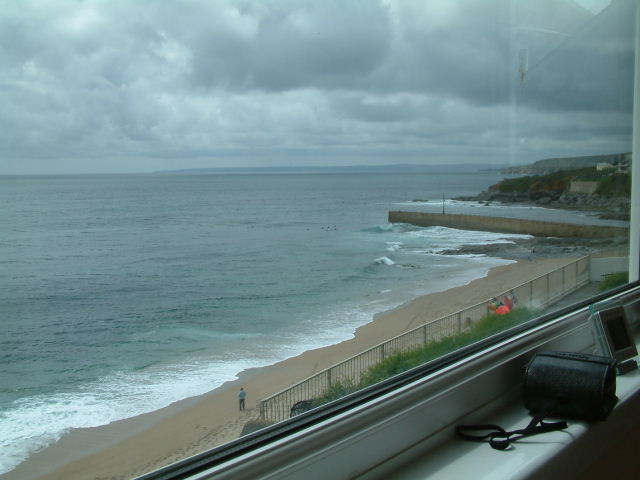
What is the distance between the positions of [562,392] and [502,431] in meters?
0.18

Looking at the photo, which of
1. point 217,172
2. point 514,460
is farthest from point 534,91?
point 514,460

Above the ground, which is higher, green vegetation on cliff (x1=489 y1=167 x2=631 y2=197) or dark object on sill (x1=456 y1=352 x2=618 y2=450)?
green vegetation on cliff (x1=489 y1=167 x2=631 y2=197)

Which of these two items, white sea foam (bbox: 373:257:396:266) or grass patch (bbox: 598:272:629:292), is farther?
white sea foam (bbox: 373:257:396:266)

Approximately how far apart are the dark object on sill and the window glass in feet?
0.60

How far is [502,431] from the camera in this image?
1.13 meters

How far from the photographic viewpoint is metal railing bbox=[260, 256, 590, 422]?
107 centimetres

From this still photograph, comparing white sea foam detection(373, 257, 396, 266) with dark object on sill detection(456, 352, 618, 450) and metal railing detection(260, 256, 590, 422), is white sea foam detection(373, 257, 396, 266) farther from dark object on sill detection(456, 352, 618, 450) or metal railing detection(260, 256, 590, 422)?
dark object on sill detection(456, 352, 618, 450)

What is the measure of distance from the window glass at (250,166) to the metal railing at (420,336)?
1 centimetres

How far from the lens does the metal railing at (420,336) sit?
107 cm

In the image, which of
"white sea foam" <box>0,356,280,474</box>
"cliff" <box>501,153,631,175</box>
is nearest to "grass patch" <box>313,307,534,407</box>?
"white sea foam" <box>0,356,280,474</box>

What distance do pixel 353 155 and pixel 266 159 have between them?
0.88ft

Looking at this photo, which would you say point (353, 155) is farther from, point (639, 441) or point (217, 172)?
point (639, 441)

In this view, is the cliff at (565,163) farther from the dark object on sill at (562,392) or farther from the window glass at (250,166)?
the dark object on sill at (562,392)

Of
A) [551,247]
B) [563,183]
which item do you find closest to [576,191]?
[563,183]
